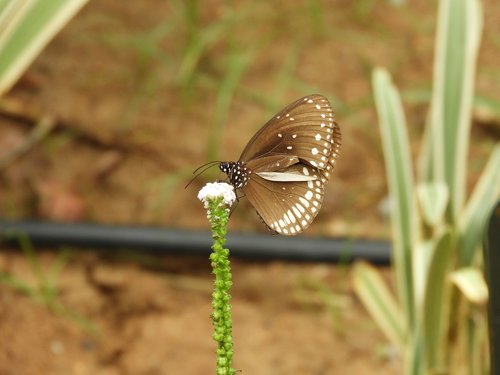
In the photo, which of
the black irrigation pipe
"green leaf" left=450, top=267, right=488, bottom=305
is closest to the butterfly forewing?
"green leaf" left=450, top=267, right=488, bottom=305

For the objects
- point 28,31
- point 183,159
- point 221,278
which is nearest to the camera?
point 221,278

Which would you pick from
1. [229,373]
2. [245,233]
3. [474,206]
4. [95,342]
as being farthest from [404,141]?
[229,373]

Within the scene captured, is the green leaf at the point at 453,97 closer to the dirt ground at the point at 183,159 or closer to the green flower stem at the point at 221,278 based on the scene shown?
the dirt ground at the point at 183,159

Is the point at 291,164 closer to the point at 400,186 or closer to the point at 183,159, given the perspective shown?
the point at 400,186

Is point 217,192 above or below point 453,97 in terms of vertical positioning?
below

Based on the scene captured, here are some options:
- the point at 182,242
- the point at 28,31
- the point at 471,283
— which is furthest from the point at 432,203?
the point at 182,242

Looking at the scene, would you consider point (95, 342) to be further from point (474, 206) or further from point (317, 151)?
point (317, 151)

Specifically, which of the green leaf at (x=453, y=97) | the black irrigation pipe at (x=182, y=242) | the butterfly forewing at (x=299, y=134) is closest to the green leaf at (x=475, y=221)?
the green leaf at (x=453, y=97)
